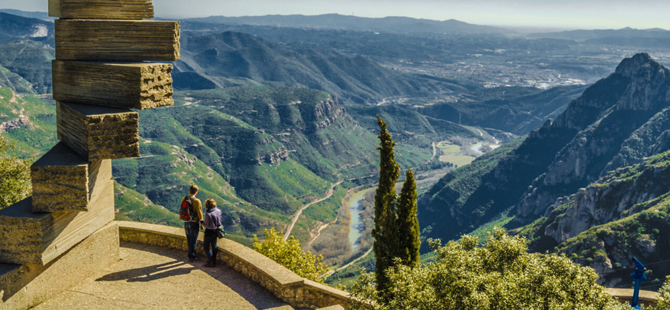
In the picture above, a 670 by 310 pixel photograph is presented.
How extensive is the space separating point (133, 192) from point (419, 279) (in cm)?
19715

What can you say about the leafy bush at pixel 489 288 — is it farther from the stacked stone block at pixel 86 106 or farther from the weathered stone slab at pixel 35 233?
the weathered stone slab at pixel 35 233

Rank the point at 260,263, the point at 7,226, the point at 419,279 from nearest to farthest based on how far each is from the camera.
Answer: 1. the point at 7,226
2. the point at 419,279
3. the point at 260,263

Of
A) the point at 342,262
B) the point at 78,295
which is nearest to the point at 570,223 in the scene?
the point at 342,262

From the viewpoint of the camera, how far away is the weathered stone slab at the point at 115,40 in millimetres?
11852

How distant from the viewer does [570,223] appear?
5246 inches

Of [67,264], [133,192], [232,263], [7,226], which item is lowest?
[133,192]

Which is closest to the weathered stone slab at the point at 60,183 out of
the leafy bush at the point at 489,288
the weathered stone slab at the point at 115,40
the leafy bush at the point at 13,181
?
the weathered stone slab at the point at 115,40

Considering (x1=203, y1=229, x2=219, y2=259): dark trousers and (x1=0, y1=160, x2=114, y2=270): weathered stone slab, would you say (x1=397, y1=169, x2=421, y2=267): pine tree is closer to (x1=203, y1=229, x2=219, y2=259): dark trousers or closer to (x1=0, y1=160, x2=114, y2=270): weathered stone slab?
(x1=203, y1=229, x2=219, y2=259): dark trousers

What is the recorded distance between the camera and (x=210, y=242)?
52.7 feet

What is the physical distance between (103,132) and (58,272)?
4.08 metres

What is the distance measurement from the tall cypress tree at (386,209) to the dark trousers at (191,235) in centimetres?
669

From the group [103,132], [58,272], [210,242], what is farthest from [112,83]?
[210,242]

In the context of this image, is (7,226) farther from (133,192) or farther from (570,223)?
(133,192)

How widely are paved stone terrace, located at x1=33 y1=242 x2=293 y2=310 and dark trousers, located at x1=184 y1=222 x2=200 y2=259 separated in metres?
0.37
